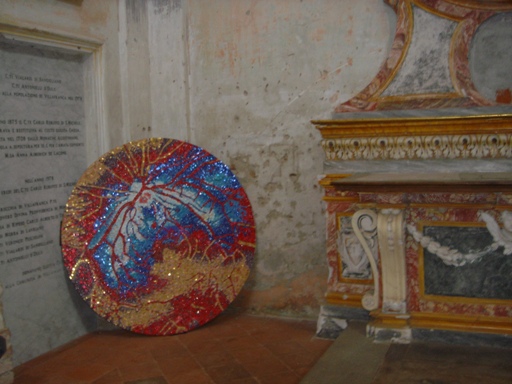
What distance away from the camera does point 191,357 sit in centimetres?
355

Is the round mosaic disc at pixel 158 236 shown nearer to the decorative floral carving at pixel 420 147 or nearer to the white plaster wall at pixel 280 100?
the white plaster wall at pixel 280 100

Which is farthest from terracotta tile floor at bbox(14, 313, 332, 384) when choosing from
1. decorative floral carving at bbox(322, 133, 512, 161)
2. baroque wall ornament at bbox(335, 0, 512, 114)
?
baroque wall ornament at bbox(335, 0, 512, 114)

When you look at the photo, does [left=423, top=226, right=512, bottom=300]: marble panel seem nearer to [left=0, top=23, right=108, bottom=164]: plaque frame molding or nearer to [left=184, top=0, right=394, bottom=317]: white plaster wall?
[left=184, top=0, right=394, bottom=317]: white plaster wall

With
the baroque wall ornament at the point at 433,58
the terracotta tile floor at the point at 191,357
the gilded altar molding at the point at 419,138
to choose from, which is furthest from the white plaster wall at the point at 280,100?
the gilded altar molding at the point at 419,138

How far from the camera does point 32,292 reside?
149 inches

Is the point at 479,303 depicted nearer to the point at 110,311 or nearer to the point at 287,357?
the point at 287,357

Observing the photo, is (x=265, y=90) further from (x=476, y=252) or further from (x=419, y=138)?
(x=476, y=252)

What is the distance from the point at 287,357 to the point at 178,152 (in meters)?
1.55

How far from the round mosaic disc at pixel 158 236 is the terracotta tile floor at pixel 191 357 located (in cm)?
17

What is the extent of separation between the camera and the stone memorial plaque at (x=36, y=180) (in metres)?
3.64

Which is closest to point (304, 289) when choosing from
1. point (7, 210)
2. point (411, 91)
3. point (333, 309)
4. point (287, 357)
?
point (333, 309)

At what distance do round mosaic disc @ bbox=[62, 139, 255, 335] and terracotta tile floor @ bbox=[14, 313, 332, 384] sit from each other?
6.9 inches

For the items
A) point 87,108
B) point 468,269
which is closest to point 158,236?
point 87,108

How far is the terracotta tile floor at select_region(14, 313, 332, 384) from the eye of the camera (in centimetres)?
329
